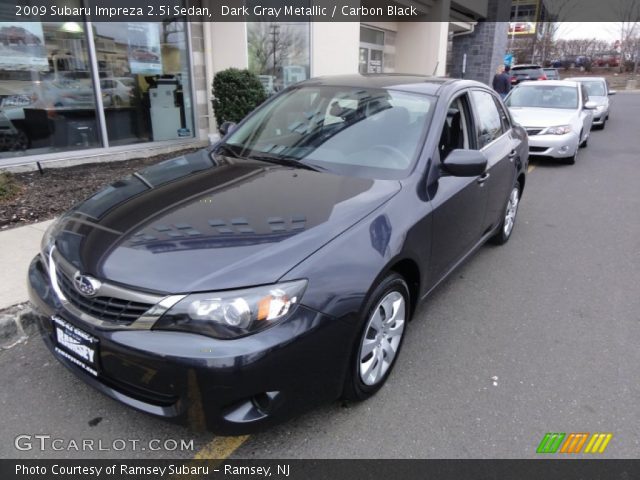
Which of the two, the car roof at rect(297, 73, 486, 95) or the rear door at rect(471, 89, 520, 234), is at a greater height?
the car roof at rect(297, 73, 486, 95)

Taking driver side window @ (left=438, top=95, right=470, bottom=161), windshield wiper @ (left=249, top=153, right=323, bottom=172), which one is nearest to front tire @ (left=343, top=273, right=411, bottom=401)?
windshield wiper @ (left=249, top=153, right=323, bottom=172)

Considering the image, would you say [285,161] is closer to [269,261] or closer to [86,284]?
[269,261]

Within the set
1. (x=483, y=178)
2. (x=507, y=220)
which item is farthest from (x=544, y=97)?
(x=483, y=178)

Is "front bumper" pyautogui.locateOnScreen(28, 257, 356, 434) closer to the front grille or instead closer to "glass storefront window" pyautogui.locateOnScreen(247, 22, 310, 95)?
the front grille

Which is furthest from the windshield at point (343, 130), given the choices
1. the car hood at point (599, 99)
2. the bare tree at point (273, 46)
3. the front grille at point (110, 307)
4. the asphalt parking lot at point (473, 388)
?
the car hood at point (599, 99)

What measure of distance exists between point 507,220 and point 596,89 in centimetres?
1336

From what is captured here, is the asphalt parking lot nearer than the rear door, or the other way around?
the asphalt parking lot

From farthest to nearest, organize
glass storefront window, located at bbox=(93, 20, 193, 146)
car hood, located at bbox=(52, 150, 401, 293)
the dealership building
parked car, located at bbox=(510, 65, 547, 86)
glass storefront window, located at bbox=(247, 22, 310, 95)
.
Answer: parked car, located at bbox=(510, 65, 547, 86) → glass storefront window, located at bbox=(247, 22, 310, 95) → glass storefront window, located at bbox=(93, 20, 193, 146) → the dealership building → car hood, located at bbox=(52, 150, 401, 293)

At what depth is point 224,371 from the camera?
1.95 meters

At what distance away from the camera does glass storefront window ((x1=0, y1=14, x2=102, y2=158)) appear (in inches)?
273

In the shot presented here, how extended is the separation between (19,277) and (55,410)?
1.59m

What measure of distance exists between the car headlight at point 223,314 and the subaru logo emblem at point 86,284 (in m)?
0.37

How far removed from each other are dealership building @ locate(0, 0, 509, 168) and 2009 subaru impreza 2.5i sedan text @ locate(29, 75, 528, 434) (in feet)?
16.6

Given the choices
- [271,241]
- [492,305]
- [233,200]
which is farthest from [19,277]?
[492,305]
